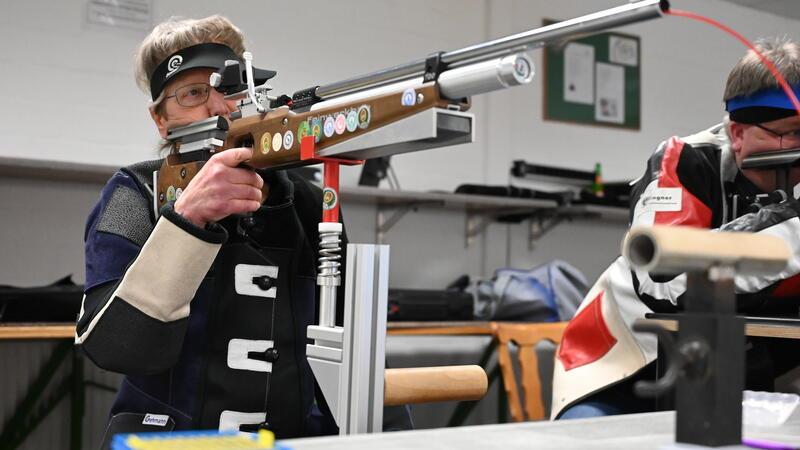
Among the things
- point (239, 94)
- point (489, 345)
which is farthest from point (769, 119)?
point (489, 345)

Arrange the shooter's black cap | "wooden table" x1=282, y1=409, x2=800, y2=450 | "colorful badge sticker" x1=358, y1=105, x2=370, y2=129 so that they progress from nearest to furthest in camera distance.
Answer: "wooden table" x1=282, y1=409, x2=800, y2=450, "colorful badge sticker" x1=358, y1=105, x2=370, y2=129, the shooter's black cap

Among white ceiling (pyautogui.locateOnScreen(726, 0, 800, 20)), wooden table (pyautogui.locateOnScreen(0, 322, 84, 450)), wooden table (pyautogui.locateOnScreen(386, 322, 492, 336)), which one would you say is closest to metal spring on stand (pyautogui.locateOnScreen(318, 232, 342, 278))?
wooden table (pyautogui.locateOnScreen(0, 322, 84, 450))

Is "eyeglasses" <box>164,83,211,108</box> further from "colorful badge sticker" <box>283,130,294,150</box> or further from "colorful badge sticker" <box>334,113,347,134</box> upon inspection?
"colorful badge sticker" <box>334,113,347,134</box>

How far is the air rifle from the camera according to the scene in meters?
0.89

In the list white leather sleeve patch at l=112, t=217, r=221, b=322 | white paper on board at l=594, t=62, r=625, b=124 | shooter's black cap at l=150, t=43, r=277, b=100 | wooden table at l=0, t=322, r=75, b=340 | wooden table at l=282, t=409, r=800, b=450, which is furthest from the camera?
white paper on board at l=594, t=62, r=625, b=124

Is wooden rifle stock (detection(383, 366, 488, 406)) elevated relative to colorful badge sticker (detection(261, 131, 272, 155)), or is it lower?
lower

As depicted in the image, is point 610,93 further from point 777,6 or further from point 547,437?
point 547,437

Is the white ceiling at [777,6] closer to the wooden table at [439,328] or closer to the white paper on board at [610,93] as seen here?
the white paper on board at [610,93]

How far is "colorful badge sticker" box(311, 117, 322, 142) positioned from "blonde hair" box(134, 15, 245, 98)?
0.56 m

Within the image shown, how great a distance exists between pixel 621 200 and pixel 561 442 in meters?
4.09

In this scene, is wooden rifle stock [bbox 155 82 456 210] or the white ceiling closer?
wooden rifle stock [bbox 155 82 456 210]

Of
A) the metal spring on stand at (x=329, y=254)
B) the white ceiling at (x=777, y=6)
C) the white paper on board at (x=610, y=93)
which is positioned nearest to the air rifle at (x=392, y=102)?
the metal spring on stand at (x=329, y=254)

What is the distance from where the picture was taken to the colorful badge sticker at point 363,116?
1026 millimetres

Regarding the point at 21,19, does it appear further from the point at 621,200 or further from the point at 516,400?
the point at 621,200
